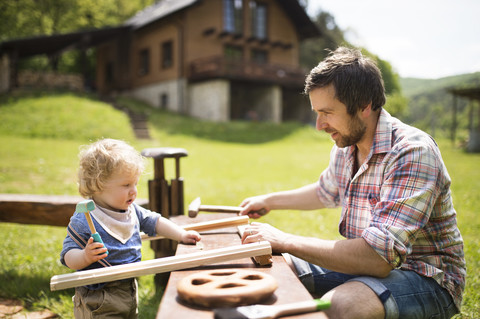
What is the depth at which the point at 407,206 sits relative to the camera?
74.6 inches

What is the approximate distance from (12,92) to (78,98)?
3.15 meters

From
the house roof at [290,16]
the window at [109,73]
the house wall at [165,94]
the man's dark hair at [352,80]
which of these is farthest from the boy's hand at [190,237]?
the window at [109,73]

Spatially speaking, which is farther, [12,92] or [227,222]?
[12,92]

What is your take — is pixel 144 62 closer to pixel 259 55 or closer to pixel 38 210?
pixel 259 55

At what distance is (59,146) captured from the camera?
1346 centimetres

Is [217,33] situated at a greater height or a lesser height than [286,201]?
greater

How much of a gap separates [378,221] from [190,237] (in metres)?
1.10

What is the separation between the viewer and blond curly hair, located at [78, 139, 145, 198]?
2254 millimetres

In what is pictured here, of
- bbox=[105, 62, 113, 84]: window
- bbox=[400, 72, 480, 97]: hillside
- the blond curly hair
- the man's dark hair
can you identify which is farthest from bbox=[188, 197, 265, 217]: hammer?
bbox=[105, 62, 113, 84]: window

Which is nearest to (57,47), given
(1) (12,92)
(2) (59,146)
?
(1) (12,92)

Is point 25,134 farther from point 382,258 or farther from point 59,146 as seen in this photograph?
point 382,258

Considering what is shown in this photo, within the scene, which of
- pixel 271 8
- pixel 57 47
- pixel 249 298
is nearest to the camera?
pixel 249 298

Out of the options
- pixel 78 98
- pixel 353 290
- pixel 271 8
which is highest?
pixel 271 8

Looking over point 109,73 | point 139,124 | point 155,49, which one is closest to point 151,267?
point 139,124
